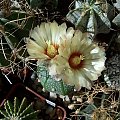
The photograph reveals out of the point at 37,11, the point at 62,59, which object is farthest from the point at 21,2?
the point at 62,59

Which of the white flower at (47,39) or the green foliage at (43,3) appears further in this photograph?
the green foliage at (43,3)

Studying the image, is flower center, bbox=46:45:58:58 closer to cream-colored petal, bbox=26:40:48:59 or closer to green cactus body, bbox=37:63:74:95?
cream-colored petal, bbox=26:40:48:59

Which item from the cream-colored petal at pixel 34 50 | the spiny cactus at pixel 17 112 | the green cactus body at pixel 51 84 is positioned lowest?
the spiny cactus at pixel 17 112

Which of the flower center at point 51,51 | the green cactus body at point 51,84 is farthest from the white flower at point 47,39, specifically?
the green cactus body at point 51,84

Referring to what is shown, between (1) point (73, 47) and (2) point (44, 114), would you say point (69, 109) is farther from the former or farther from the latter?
(1) point (73, 47)

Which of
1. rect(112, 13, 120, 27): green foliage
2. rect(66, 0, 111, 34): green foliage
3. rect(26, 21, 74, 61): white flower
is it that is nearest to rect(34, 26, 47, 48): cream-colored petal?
rect(26, 21, 74, 61): white flower

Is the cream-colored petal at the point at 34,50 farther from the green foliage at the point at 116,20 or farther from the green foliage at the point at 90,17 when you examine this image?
the green foliage at the point at 116,20
